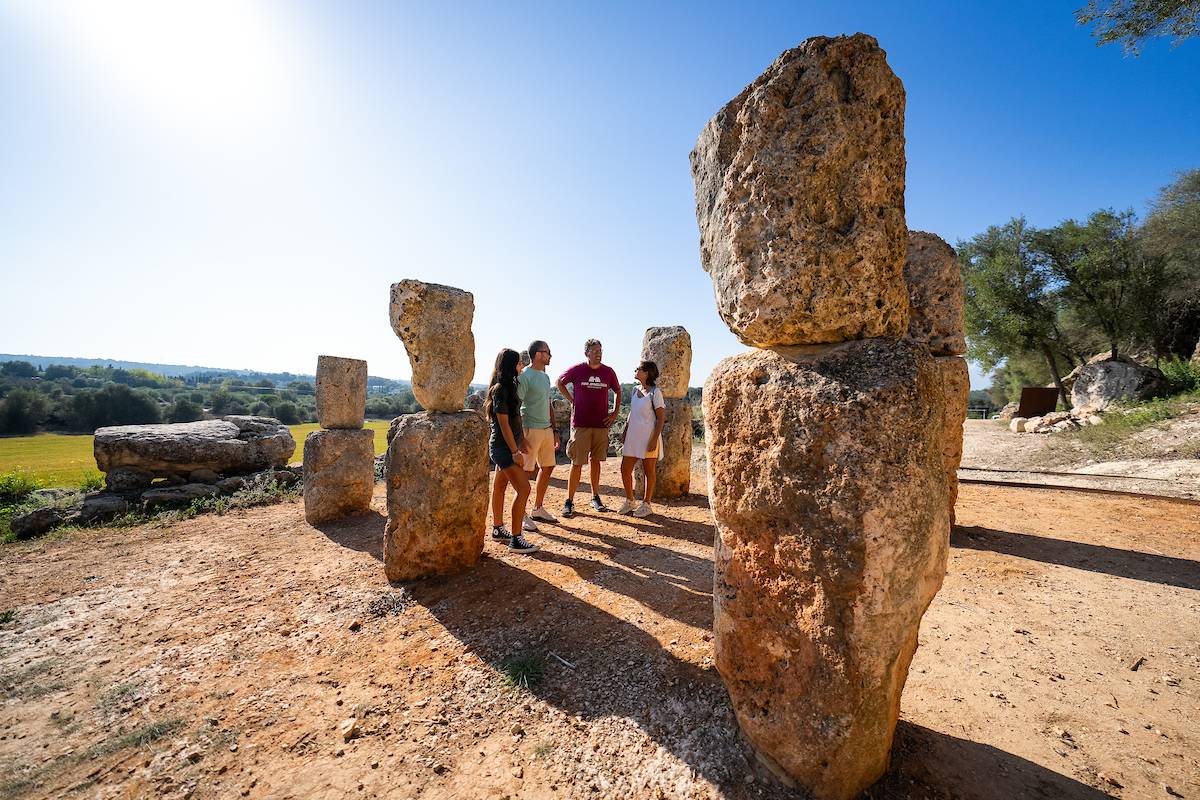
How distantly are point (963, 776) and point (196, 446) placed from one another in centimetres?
971

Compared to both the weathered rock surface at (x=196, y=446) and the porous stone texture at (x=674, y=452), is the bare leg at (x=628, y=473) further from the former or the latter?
the weathered rock surface at (x=196, y=446)

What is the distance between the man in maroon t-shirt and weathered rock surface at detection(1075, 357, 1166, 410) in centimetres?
1424

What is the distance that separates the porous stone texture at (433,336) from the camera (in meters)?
4.17

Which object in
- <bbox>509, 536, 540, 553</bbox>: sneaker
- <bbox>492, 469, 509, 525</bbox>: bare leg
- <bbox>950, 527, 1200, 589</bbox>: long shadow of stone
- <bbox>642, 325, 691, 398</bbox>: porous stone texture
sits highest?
<bbox>642, 325, 691, 398</bbox>: porous stone texture

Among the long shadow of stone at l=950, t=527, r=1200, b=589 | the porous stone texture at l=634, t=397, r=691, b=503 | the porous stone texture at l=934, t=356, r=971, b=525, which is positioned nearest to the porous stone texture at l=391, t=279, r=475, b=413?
the porous stone texture at l=634, t=397, r=691, b=503

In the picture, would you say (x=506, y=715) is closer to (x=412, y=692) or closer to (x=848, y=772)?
(x=412, y=692)

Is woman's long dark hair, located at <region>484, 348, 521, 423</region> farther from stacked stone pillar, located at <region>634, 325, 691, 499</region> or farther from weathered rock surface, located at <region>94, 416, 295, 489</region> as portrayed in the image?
weathered rock surface, located at <region>94, 416, 295, 489</region>

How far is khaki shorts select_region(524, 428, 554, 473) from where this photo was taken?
509cm

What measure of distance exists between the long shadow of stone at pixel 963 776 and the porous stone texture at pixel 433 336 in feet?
12.3

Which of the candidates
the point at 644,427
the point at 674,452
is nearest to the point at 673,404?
the point at 674,452

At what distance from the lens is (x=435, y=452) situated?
4059mm

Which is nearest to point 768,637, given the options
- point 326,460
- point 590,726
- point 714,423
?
point 714,423

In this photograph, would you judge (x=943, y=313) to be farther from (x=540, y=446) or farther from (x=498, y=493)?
(x=498, y=493)

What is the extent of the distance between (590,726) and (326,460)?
5211 mm
